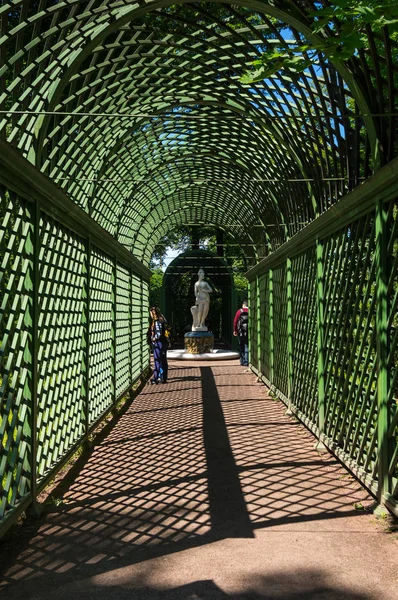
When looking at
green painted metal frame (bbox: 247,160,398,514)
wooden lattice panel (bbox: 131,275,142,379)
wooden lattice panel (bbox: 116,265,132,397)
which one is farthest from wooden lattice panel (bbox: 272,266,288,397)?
wooden lattice panel (bbox: 131,275,142,379)

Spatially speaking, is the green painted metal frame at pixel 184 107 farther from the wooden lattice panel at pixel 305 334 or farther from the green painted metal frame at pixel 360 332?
the wooden lattice panel at pixel 305 334

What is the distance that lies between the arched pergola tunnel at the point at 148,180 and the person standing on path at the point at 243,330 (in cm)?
530

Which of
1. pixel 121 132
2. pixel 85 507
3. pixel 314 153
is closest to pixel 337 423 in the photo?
pixel 85 507

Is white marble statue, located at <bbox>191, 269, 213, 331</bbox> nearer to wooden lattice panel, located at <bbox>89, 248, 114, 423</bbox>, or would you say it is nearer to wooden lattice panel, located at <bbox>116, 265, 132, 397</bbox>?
wooden lattice panel, located at <bbox>116, 265, 132, 397</bbox>

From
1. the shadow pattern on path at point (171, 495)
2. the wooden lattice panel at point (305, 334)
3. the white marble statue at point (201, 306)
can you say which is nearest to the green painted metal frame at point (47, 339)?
the shadow pattern on path at point (171, 495)

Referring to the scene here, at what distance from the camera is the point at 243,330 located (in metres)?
17.4

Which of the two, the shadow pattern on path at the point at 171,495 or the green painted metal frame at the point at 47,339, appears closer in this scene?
the shadow pattern on path at the point at 171,495

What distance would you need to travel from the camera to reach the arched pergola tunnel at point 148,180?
14.3 feet

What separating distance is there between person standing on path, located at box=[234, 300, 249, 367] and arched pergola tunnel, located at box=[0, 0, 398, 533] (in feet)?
17.4

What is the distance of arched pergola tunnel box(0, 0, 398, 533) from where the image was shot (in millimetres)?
4348

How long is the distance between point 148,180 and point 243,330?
10.2 metres

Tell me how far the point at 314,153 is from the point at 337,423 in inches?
135

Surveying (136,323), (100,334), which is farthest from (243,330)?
(100,334)

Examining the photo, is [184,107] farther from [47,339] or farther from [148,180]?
[47,339]
